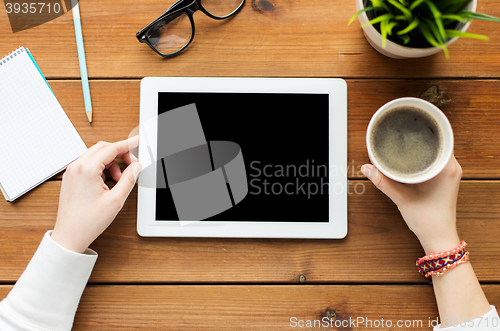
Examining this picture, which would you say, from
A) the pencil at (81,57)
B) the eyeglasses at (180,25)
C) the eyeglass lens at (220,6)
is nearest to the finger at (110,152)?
the pencil at (81,57)

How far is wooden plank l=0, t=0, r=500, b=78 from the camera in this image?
73cm

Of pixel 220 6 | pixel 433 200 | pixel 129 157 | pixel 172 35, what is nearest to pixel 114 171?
pixel 129 157

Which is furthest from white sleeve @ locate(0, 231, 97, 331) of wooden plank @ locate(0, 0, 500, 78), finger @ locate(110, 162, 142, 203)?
wooden plank @ locate(0, 0, 500, 78)

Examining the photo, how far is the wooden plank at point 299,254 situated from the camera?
72 cm

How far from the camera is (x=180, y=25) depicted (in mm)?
728

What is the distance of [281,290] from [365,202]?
0.28m

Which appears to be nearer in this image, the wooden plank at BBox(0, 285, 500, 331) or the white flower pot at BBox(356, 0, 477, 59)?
the white flower pot at BBox(356, 0, 477, 59)

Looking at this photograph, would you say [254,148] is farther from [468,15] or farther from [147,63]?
[468,15]

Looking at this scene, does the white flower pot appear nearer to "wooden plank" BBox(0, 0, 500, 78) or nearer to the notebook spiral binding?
"wooden plank" BBox(0, 0, 500, 78)

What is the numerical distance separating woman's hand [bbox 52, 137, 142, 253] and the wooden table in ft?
0.21

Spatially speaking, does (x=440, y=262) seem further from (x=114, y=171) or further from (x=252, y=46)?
(x=114, y=171)

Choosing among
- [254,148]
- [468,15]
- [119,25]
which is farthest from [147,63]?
[468,15]

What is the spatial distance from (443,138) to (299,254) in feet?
1.25

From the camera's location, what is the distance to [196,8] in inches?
28.0
